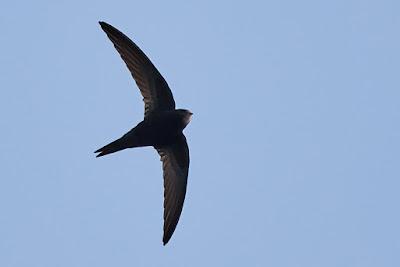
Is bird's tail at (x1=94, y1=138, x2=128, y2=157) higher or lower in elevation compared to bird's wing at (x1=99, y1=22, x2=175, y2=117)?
lower

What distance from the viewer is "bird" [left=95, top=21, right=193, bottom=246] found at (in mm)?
11203

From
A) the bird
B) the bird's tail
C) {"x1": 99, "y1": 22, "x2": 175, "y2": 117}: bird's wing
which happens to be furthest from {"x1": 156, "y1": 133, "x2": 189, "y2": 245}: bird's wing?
the bird's tail

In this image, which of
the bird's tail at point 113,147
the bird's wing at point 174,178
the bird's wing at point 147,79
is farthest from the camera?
the bird's wing at point 174,178

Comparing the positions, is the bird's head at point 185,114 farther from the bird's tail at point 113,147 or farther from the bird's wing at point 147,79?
the bird's tail at point 113,147

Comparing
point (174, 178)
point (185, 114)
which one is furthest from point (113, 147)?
point (174, 178)

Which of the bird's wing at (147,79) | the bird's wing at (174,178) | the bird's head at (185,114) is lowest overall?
the bird's wing at (174,178)

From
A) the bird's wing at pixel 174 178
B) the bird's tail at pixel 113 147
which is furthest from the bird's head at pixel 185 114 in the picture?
the bird's tail at pixel 113 147

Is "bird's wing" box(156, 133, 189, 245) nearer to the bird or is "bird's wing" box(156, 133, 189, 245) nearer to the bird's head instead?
the bird

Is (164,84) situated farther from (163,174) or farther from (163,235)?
(163,235)

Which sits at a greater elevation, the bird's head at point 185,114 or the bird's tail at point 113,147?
the bird's head at point 185,114

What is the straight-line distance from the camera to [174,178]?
1212 centimetres

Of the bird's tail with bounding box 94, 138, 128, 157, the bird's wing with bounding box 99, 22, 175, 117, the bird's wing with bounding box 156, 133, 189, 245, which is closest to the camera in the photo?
the bird's tail with bounding box 94, 138, 128, 157

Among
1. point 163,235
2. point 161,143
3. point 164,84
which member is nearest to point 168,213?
point 163,235

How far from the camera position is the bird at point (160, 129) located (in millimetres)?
11203
